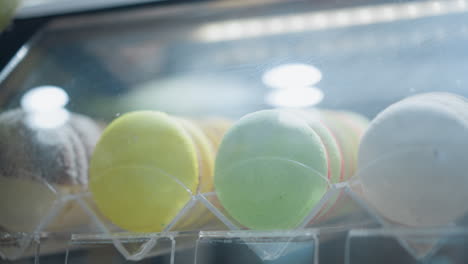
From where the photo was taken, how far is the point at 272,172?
0.70 metres

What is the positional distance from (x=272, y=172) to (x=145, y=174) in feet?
0.74

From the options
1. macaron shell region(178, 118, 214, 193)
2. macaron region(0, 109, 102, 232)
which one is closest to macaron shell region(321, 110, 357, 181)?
macaron shell region(178, 118, 214, 193)

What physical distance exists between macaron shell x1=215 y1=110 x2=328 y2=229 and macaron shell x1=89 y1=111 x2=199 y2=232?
0.26 ft

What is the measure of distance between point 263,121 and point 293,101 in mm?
104

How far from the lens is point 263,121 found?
730 mm

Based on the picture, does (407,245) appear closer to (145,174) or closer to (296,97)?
(296,97)

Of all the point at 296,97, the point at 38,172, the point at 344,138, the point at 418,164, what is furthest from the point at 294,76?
the point at 38,172

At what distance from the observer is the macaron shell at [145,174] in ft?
2.51

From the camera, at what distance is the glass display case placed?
65 cm

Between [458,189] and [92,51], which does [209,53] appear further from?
[458,189]

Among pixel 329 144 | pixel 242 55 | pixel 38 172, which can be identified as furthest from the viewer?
pixel 242 55

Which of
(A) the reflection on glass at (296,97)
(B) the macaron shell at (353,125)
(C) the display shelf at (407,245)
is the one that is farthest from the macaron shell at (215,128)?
(C) the display shelf at (407,245)

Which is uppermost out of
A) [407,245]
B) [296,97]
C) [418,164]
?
[296,97]

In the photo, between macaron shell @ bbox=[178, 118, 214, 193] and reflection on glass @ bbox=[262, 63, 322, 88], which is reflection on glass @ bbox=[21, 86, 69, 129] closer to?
macaron shell @ bbox=[178, 118, 214, 193]
